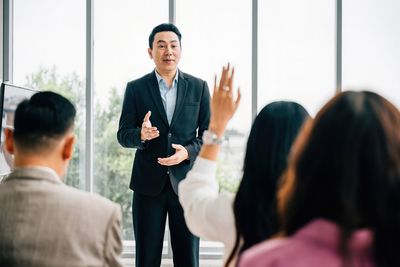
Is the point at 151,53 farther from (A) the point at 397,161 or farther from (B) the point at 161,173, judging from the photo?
(A) the point at 397,161

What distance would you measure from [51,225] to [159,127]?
1735 mm

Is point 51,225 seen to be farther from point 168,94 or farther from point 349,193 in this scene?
point 168,94

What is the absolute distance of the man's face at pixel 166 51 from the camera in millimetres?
2992

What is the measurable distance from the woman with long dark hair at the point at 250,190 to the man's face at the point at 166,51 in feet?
5.75

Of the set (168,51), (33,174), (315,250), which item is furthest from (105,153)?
(315,250)

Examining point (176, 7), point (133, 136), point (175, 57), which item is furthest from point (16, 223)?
point (176, 7)

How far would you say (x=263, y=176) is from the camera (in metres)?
1.21

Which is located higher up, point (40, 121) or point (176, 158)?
point (40, 121)

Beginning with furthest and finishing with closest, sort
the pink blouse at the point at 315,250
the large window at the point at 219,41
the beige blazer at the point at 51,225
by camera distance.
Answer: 1. the large window at the point at 219,41
2. the beige blazer at the point at 51,225
3. the pink blouse at the point at 315,250

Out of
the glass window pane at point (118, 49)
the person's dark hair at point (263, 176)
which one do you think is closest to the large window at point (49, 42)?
the glass window pane at point (118, 49)

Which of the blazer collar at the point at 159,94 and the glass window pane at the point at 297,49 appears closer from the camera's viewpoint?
the blazer collar at the point at 159,94

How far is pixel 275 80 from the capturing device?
423 cm

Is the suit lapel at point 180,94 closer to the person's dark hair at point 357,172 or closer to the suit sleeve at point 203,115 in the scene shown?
the suit sleeve at point 203,115

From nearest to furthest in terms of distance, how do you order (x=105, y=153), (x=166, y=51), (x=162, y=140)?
(x=162, y=140), (x=166, y=51), (x=105, y=153)
